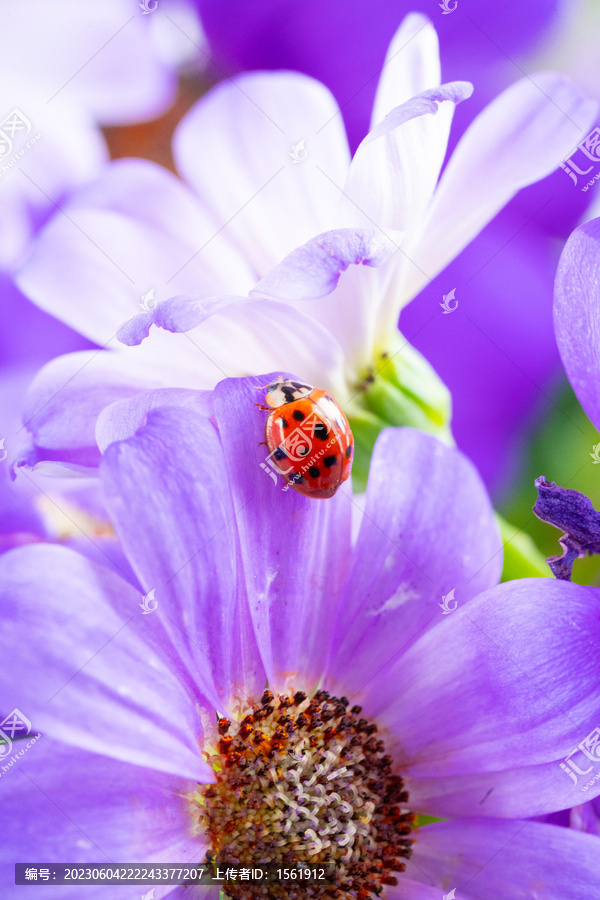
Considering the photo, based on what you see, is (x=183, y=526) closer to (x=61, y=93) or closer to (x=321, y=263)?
(x=321, y=263)

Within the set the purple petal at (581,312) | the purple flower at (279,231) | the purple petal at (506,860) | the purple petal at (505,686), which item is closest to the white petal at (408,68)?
the purple flower at (279,231)

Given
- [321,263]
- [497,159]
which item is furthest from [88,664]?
[497,159]

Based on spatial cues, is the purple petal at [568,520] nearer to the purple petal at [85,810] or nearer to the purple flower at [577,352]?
the purple flower at [577,352]

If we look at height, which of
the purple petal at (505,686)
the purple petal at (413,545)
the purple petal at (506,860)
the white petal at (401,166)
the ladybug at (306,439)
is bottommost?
the purple petal at (506,860)

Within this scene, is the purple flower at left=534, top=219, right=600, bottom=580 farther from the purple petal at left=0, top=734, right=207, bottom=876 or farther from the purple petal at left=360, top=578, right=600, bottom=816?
the purple petal at left=0, top=734, right=207, bottom=876

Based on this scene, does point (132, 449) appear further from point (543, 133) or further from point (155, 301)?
point (543, 133)

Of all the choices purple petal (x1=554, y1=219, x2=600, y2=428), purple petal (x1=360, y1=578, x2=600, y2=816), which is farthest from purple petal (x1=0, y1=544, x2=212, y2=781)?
purple petal (x1=554, y1=219, x2=600, y2=428)
